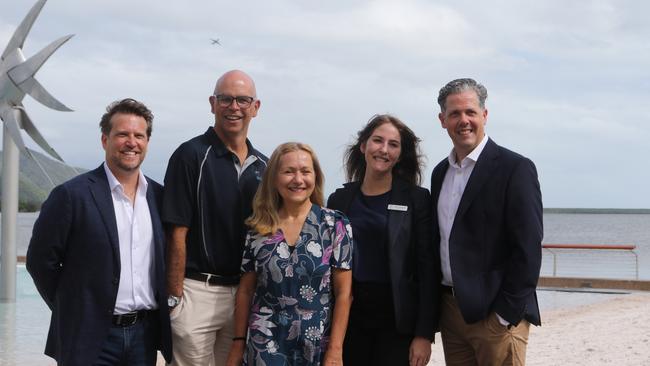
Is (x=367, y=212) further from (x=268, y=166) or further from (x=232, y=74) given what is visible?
(x=232, y=74)

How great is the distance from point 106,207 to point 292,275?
0.80 m

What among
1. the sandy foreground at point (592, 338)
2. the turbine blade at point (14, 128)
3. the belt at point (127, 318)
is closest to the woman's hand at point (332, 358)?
the belt at point (127, 318)

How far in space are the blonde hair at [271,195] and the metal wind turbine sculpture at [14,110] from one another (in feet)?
29.8

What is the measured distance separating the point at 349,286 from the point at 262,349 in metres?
0.45

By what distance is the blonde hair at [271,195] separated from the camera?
10.7 feet

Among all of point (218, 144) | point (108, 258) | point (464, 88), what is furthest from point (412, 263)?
point (108, 258)

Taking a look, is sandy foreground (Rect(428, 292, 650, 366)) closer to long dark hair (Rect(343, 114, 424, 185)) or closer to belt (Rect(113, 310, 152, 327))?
long dark hair (Rect(343, 114, 424, 185))

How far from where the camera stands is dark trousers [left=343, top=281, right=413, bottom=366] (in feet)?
11.1

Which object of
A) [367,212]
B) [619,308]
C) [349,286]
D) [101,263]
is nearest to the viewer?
[101,263]

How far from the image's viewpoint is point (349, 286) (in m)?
3.25

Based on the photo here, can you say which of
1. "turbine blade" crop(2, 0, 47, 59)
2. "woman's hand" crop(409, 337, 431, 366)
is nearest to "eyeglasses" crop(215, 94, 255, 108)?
"woman's hand" crop(409, 337, 431, 366)

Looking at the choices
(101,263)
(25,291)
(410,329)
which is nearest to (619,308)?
(410,329)

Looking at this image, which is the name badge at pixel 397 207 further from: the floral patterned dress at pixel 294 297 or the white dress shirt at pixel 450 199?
the floral patterned dress at pixel 294 297

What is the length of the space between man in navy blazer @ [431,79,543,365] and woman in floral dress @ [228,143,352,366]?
0.49m
